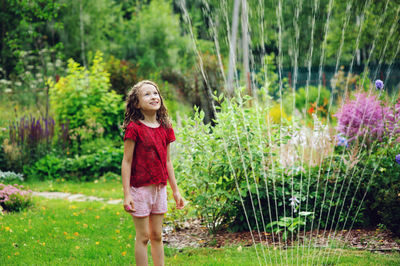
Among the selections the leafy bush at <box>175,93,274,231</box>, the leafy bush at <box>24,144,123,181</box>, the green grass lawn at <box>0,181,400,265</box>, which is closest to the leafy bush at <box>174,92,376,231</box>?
the leafy bush at <box>175,93,274,231</box>

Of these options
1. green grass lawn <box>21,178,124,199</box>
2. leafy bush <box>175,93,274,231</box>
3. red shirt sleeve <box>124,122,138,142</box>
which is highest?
red shirt sleeve <box>124,122,138,142</box>

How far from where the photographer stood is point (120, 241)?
12.7ft

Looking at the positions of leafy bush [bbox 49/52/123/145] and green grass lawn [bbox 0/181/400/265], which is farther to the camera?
leafy bush [bbox 49/52/123/145]

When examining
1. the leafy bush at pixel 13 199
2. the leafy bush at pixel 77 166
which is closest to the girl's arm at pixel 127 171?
the leafy bush at pixel 13 199

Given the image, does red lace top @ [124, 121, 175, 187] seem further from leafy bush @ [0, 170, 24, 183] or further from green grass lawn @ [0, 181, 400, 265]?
leafy bush @ [0, 170, 24, 183]

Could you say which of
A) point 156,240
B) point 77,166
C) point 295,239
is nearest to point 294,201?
point 295,239

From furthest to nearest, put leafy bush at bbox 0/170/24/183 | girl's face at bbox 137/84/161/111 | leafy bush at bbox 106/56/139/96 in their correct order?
leafy bush at bbox 106/56/139/96 < leafy bush at bbox 0/170/24/183 < girl's face at bbox 137/84/161/111

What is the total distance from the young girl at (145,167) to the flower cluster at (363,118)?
2.96 meters

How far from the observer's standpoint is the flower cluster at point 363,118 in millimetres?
4871

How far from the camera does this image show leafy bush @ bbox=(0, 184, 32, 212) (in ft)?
16.1

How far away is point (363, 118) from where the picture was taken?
5.26m

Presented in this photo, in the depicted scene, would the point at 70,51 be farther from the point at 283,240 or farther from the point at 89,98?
the point at 283,240

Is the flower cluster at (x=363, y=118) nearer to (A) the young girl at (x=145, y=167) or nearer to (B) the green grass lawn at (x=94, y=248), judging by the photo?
(B) the green grass lawn at (x=94, y=248)

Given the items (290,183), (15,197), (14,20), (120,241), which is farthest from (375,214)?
(14,20)
